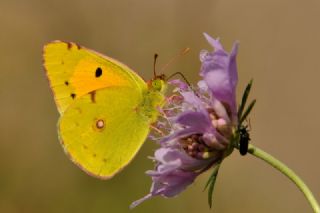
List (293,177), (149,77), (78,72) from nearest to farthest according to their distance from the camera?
(293,177)
(78,72)
(149,77)

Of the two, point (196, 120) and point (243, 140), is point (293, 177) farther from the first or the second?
point (196, 120)

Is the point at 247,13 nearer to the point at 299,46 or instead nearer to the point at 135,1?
the point at 299,46

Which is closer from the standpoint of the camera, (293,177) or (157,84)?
(293,177)

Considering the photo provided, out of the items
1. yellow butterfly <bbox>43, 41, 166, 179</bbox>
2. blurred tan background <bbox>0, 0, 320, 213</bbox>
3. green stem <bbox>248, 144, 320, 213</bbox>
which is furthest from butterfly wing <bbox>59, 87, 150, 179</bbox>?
blurred tan background <bbox>0, 0, 320, 213</bbox>

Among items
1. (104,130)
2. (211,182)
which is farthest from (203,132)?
(104,130)

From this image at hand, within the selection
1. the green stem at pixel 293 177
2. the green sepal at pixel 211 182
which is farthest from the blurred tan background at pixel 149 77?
the green stem at pixel 293 177

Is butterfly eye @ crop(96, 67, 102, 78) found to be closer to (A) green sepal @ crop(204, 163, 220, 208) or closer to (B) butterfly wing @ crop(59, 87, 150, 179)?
(B) butterfly wing @ crop(59, 87, 150, 179)

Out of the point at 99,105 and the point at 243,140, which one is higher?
the point at 99,105

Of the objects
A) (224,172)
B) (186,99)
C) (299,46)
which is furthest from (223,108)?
(299,46)
